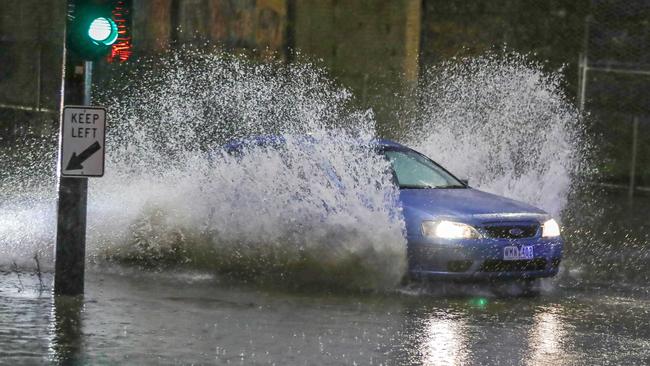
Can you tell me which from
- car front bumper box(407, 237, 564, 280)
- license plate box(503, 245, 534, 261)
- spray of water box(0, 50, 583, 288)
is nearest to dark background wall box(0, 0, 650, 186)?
spray of water box(0, 50, 583, 288)

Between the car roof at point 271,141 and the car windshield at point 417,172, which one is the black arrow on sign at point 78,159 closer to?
the car roof at point 271,141

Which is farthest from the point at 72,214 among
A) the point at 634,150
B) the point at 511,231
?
the point at 634,150

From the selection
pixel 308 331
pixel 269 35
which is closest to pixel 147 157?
pixel 308 331

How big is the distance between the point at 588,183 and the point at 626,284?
13.0 meters

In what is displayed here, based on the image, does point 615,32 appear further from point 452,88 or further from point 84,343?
point 84,343

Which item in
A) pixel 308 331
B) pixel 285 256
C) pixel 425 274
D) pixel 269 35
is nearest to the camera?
pixel 308 331

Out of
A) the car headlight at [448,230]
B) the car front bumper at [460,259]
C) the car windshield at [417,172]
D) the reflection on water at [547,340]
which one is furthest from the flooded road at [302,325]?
the car windshield at [417,172]

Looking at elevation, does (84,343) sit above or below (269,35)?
below

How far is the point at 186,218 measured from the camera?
43.4ft

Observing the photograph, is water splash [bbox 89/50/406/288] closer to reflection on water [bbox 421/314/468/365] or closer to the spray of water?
the spray of water

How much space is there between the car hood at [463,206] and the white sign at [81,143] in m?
3.05

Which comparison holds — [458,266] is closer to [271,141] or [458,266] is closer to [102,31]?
[271,141]

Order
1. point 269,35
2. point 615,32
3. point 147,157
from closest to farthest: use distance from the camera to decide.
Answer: point 147,157 < point 615,32 < point 269,35

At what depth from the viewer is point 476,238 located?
11.9 metres
